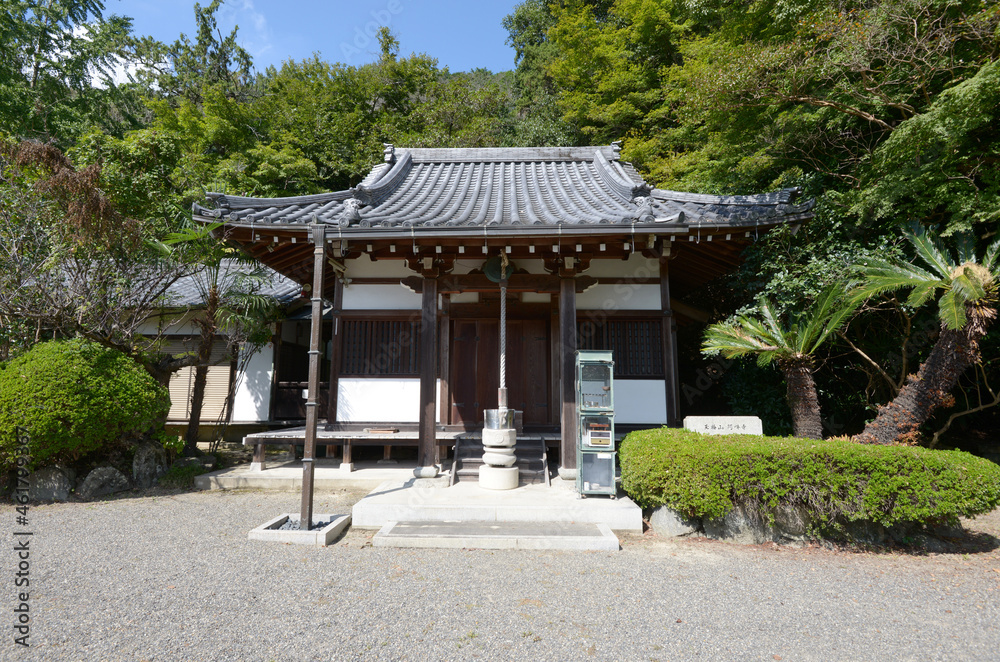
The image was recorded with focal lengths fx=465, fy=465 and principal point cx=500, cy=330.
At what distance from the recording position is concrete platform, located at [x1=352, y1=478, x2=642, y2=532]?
16.4 ft

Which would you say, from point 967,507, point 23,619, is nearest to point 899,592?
point 967,507

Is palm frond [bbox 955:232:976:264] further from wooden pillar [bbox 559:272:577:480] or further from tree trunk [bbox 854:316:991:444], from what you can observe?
wooden pillar [bbox 559:272:577:480]

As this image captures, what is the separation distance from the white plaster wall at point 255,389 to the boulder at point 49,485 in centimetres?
439

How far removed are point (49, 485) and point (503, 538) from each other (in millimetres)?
6032

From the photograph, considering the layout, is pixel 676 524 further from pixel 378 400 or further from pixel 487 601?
pixel 378 400

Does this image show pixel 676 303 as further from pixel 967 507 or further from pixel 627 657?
pixel 627 657

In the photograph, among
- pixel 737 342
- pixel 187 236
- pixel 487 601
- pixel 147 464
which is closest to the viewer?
pixel 487 601

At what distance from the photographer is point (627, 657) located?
2.66m

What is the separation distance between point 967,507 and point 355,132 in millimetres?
21693

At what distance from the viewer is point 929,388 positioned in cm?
521

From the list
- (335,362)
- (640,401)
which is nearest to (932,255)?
(640,401)

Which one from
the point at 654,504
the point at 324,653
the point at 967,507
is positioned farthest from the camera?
the point at 654,504

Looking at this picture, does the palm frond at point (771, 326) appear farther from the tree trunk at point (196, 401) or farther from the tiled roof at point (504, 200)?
the tree trunk at point (196, 401)

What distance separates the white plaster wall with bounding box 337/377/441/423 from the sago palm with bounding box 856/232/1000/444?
19.4 feet
